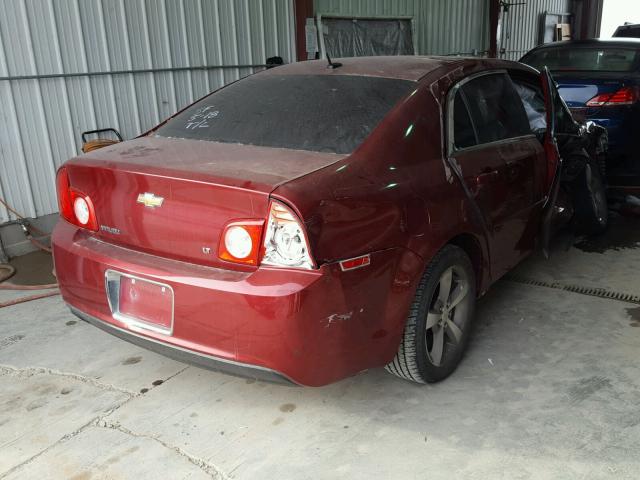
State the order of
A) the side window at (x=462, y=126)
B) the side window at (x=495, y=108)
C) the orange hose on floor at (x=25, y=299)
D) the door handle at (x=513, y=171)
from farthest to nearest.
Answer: the orange hose on floor at (x=25, y=299)
the door handle at (x=513, y=171)
the side window at (x=495, y=108)
the side window at (x=462, y=126)

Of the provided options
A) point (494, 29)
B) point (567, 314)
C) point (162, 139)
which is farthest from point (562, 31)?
point (162, 139)

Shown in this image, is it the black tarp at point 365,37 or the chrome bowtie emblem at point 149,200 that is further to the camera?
the black tarp at point 365,37

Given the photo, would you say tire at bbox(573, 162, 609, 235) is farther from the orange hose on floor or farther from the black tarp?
the black tarp

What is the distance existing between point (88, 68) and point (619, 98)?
4.90 metres

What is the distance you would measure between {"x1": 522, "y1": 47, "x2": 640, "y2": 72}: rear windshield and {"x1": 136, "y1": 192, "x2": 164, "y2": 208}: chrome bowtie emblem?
5.41 metres

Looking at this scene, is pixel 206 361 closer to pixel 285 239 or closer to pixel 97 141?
pixel 285 239

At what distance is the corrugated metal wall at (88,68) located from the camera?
470 centimetres

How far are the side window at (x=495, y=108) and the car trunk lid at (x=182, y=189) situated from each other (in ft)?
3.29

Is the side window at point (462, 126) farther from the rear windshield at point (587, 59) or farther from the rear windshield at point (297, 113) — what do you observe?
the rear windshield at point (587, 59)

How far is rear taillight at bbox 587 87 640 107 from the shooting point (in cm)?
535

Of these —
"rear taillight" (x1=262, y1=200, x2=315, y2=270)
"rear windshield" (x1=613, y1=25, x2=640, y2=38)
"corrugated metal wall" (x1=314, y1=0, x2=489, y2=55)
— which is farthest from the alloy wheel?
"rear windshield" (x1=613, y1=25, x2=640, y2=38)

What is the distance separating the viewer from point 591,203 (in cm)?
420

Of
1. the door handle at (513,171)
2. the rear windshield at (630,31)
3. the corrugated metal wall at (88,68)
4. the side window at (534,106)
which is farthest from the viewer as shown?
the rear windshield at (630,31)

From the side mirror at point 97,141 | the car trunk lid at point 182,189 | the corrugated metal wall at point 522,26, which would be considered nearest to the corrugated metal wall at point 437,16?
the corrugated metal wall at point 522,26
